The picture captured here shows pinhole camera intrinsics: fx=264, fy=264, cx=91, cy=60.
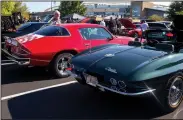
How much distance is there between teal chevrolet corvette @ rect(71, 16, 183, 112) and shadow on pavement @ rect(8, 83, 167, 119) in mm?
402

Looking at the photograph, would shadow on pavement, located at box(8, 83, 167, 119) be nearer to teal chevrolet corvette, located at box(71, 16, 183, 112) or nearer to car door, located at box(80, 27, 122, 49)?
teal chevrolet corvette, located at box(71, 16, 183, 112)

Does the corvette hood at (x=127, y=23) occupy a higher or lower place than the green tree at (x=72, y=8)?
lower

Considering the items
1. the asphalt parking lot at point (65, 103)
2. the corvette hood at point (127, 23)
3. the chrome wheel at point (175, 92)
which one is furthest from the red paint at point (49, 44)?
the corvette hood at point (127, 23)

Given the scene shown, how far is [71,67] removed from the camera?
4805mm

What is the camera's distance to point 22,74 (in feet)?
21.6

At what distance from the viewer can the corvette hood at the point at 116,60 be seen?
161 inches

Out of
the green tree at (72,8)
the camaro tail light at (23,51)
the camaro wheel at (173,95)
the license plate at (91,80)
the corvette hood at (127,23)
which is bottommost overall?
the camaro wheel at (173,95)

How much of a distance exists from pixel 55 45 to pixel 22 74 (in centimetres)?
116

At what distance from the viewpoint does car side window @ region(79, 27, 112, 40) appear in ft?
22.7

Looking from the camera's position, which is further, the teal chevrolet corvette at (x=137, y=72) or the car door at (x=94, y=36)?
the car door at (x=94, y=36)

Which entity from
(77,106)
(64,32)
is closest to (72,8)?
(64,32)

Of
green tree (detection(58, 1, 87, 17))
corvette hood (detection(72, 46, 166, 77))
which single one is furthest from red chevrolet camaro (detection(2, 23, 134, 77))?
green tree (detection(58, 1, 87, 17))

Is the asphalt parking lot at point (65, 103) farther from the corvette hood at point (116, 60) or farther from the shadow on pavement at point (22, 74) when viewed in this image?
the corvette hood at point (116, 60)

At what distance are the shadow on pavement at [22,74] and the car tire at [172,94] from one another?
3031 mm
